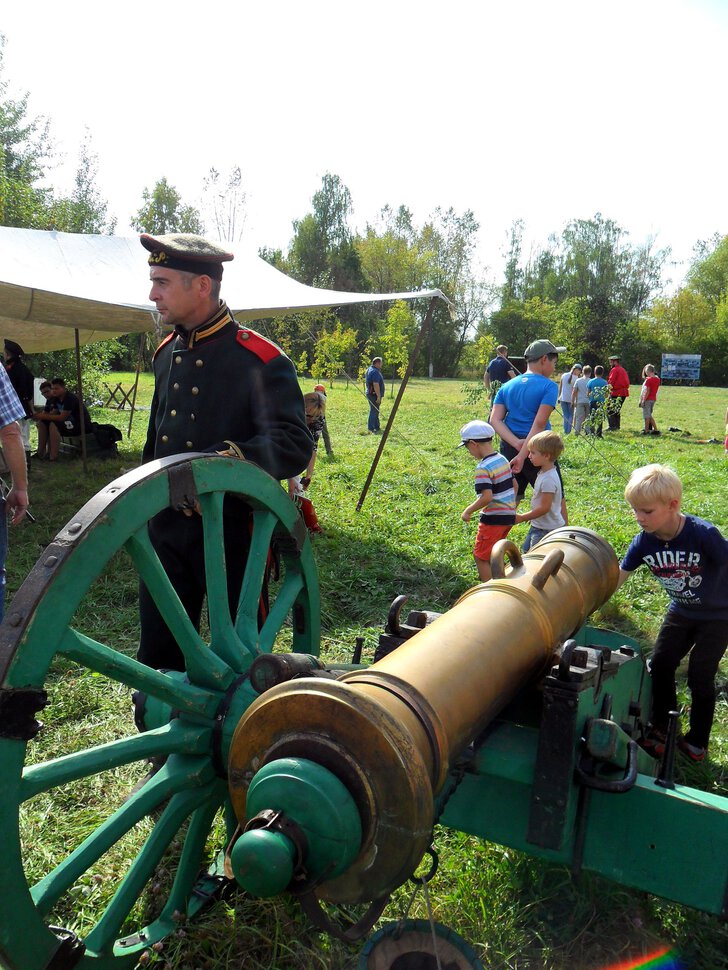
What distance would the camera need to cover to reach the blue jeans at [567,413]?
16.5m

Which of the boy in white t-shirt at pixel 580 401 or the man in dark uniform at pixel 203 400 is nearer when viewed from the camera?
the man in dark uniform at pixel 203 400

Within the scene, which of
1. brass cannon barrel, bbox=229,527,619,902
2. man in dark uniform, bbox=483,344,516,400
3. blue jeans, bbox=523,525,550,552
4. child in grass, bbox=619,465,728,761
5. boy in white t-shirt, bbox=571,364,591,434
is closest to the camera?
brass cannon barrel, bbox=229,527,619,902

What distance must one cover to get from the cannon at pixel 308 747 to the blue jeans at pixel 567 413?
1412cm

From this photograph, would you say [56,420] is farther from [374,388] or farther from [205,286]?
[205,286]

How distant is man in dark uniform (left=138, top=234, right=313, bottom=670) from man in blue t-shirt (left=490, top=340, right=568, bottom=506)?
125 inches

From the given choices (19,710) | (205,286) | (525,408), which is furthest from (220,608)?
(525,408)

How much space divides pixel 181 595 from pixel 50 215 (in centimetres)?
2739

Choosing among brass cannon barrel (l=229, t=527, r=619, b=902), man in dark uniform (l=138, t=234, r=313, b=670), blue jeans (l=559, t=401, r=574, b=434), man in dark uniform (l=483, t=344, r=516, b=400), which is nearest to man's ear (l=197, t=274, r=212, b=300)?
man in dark uniform (l=138, t=234, r=313, b=670)

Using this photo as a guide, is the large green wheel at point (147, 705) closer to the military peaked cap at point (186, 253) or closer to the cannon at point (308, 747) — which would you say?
the cannon at point (308, 747)

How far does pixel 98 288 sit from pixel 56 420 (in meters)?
3.28

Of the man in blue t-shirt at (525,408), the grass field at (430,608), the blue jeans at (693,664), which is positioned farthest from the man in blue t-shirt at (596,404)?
the blue jeans at (693,664)

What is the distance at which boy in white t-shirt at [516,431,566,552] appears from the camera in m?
4.86

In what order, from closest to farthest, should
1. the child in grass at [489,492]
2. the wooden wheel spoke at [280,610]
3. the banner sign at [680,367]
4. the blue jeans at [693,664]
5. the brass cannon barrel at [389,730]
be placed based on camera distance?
the brass cannon barrel at [389,730] → the wooden wheel spoke at [280,610] → the blue jeans at [693,664] → the child in grass at [489,492] → the banner sign at [680,367]

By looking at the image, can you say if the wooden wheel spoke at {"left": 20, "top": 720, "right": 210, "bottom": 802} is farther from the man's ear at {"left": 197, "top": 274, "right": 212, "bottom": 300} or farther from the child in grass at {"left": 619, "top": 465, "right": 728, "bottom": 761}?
the child in grass at {"left": 619, "top": 465, "right": 728, "bottom": 761}
